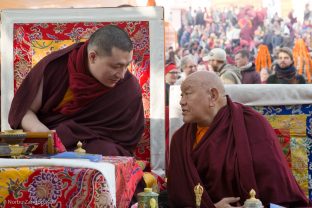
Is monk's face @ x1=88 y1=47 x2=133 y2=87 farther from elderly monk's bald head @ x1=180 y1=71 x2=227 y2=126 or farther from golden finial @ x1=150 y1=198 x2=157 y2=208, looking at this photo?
golden finial @ x1=150 y1=198 x2=157 y2=208

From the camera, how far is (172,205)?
3.37 m

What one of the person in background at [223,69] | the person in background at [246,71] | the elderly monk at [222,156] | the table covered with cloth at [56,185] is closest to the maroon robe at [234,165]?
the elderly monk at [222,156]

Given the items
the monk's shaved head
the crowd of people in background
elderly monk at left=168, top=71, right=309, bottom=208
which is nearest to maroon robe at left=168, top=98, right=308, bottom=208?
elderly monk at left=168, top=71, right=309, bottom=208

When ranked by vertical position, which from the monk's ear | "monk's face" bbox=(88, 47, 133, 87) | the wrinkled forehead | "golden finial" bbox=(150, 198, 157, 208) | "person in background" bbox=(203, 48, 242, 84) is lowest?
"golden finial" bbox=(150, 198, 157, 208)

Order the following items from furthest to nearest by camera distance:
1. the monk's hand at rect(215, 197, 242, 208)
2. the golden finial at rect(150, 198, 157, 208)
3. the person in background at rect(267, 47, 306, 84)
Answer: the person in background at rect(267, 47, 306, 84) → the monk's hand at rect(215, 197, 242, 208) → the golden finial at rect(150, 198, 157, 208)

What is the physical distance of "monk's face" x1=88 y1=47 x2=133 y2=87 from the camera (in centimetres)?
349

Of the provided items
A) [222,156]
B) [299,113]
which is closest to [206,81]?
[222,156]

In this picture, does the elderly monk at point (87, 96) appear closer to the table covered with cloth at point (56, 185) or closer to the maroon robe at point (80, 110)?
the maroon robe at point (80, 110)

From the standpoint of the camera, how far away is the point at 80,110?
3676 millimetres

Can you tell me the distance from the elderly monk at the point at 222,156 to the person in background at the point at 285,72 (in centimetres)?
416

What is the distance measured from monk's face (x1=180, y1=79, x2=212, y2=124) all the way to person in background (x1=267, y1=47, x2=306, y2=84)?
419cm

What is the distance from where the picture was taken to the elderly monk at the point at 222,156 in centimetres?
315

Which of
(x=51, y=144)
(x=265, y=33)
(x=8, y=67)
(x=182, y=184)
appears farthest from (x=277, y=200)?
(x=265, y=33)

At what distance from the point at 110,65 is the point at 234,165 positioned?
2.84 feet
